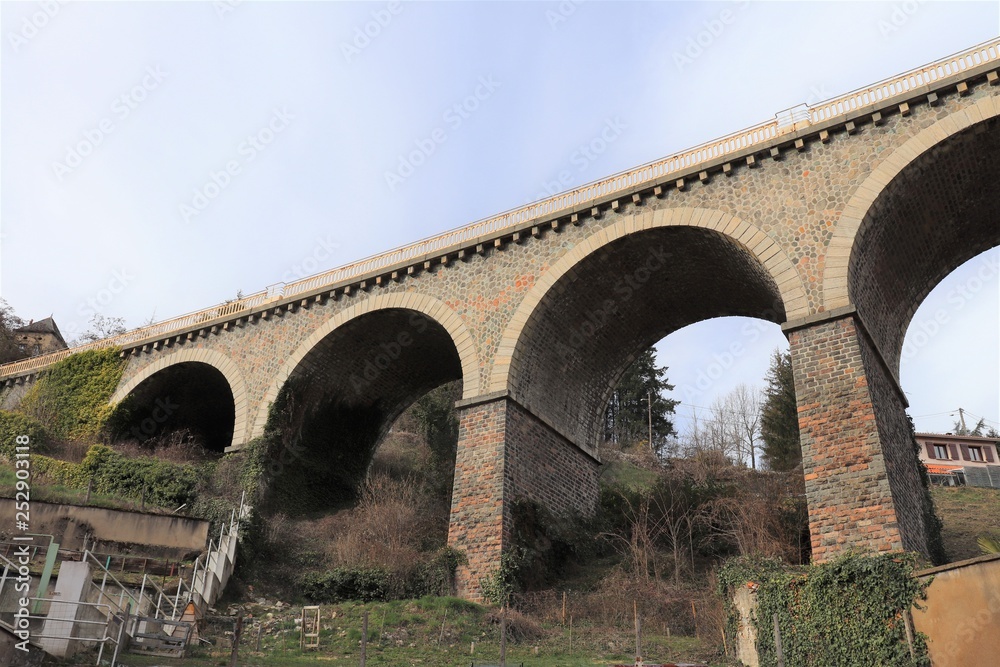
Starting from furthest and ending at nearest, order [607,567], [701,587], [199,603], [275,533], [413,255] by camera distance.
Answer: [413,255] < [275,533] < [607,567] < [701,587] < [199,603]

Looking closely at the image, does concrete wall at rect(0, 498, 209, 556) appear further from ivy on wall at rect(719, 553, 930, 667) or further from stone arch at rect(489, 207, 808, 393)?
ivy on wall at rect(719, 553, 930, 667)

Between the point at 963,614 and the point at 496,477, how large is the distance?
9.49 m

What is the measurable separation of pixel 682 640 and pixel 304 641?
690 centimetres

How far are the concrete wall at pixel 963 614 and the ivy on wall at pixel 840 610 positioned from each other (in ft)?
0.58

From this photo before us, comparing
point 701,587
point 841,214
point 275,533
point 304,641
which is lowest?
point 304,641

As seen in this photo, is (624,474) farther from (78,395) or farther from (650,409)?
(78,395)

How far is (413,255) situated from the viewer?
22.0 metres

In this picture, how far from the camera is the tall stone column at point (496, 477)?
17.1m

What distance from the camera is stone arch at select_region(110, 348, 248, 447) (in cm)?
2339

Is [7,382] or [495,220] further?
[7,382]

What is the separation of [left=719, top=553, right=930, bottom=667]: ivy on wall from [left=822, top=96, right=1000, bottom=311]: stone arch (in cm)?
516

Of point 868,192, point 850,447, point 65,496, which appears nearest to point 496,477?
point 850,447

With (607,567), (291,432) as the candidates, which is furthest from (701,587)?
(291,432)

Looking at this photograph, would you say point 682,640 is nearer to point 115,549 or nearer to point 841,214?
point 841,214
